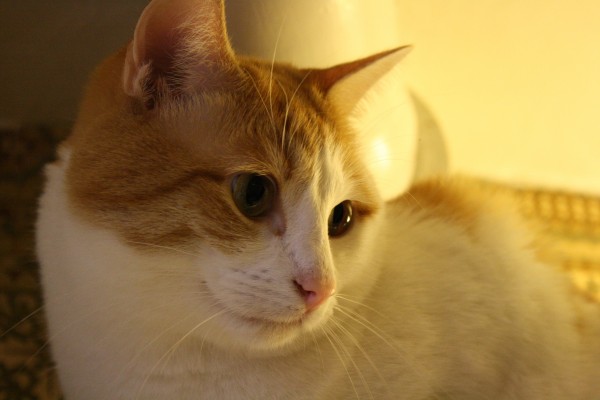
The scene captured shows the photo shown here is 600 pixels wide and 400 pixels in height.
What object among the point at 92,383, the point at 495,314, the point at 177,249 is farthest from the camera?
the point at 495,314

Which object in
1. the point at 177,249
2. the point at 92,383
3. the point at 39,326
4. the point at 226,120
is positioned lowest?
the point at 39,326

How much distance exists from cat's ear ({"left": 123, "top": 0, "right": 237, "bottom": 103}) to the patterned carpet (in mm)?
415

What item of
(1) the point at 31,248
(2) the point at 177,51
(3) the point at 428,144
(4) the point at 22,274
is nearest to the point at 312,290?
(2) the point at 177,51

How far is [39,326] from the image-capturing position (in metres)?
1.27

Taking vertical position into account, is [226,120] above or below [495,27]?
above

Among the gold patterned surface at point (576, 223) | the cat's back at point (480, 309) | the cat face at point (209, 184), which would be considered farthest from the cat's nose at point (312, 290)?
the gold patterned surface at point (576, 223)

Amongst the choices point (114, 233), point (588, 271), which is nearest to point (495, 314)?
point (114, 233)

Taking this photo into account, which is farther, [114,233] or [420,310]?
[420,310]

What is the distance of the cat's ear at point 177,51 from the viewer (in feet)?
2.52

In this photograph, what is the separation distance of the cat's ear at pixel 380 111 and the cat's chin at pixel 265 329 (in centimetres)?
37

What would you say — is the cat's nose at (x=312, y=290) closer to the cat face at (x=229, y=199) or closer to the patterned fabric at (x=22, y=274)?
the cat face at (x=229, y=199)

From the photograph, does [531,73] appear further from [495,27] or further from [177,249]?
[177,249]

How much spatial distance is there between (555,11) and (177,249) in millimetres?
1537

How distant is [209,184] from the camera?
786mm
